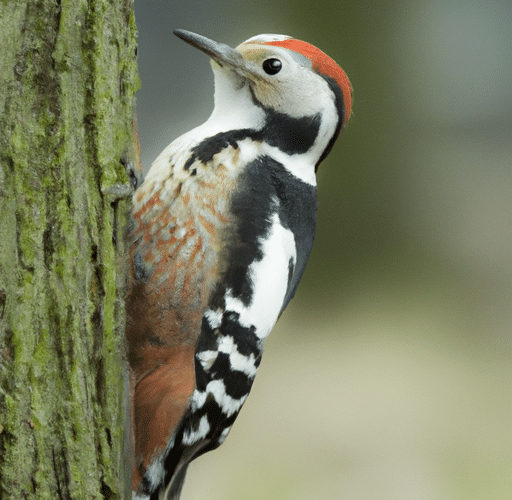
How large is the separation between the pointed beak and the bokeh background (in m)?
2.01

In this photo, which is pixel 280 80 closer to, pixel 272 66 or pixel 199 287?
pixel 272 66

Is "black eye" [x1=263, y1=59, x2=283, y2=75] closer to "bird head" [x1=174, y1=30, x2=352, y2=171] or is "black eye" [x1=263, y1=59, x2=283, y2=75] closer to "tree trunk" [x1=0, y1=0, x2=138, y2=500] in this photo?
"bird head" [x1=174, y1=30, x2=352, y2=171]

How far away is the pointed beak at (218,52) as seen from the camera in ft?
5.23

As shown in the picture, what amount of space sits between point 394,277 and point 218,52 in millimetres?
4880

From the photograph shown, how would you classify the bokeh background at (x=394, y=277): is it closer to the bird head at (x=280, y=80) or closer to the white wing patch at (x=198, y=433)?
the bird head at (x=280, y=80)

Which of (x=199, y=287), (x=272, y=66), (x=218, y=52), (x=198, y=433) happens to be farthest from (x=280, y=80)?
(x=198, y=433)

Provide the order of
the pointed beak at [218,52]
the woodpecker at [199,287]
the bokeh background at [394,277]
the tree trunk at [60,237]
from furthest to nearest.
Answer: the bokeh background at [394,277], the pointed beak at [218,52], the woodpecker at [199,287], the tree trunk at [60,237]

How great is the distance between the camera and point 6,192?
1041mm

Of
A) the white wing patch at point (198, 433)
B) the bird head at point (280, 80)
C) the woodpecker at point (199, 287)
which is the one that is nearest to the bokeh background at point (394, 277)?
the bird head at point (280, 80)

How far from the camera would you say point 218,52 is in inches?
63.4

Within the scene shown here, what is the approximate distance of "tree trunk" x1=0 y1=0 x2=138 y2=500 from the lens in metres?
1.05

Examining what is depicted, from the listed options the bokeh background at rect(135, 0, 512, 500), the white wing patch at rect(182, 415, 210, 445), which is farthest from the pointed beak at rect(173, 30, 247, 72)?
the bokeh background at rect(135, 0, 512, 500)

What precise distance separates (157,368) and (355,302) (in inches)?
193

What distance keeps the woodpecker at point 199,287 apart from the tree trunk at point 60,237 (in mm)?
209
